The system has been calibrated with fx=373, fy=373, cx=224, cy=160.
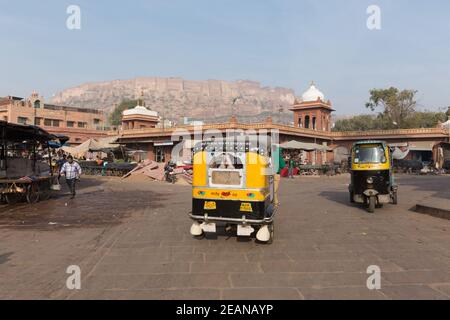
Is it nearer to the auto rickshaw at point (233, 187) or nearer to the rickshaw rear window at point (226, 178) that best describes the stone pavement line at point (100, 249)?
the auto rickshaw at point (233, 187)

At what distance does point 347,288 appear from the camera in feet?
14.8

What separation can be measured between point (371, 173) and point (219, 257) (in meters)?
7.14

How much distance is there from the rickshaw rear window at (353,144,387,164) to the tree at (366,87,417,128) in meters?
51.2

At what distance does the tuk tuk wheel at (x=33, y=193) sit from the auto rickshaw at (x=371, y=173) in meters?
11.0

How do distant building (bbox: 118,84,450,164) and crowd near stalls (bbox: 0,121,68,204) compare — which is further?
distant building (bbox: 118,84,450,164)

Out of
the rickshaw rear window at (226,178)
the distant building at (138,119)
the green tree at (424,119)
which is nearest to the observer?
the rickshaw rear window at (226,178)

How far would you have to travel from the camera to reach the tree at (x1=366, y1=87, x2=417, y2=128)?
58.3m

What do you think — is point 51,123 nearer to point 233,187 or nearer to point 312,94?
point 312,94

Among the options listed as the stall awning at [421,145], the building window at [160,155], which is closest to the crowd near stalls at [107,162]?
the building window at [160,155]

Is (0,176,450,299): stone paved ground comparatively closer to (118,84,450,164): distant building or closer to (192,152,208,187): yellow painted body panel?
(192,152,208,187): yellow painted body panel

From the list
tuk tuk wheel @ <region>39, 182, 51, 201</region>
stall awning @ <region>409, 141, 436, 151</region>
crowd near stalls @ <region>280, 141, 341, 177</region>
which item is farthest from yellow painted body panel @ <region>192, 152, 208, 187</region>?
stall awning @ <region>409, 141, 436, 151</region>

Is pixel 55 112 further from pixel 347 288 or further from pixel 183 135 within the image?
pixel 347 288

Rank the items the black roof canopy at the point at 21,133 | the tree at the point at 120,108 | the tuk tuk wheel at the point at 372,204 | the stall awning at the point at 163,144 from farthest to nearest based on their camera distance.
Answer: the tree at the point at 120,108 → the stall awning at the point at 163,144 → the black roof canopy at the point at 21,133 → the tuk tuk wheel at the point at 372,204

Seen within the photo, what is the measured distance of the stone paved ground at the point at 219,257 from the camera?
175 inches
